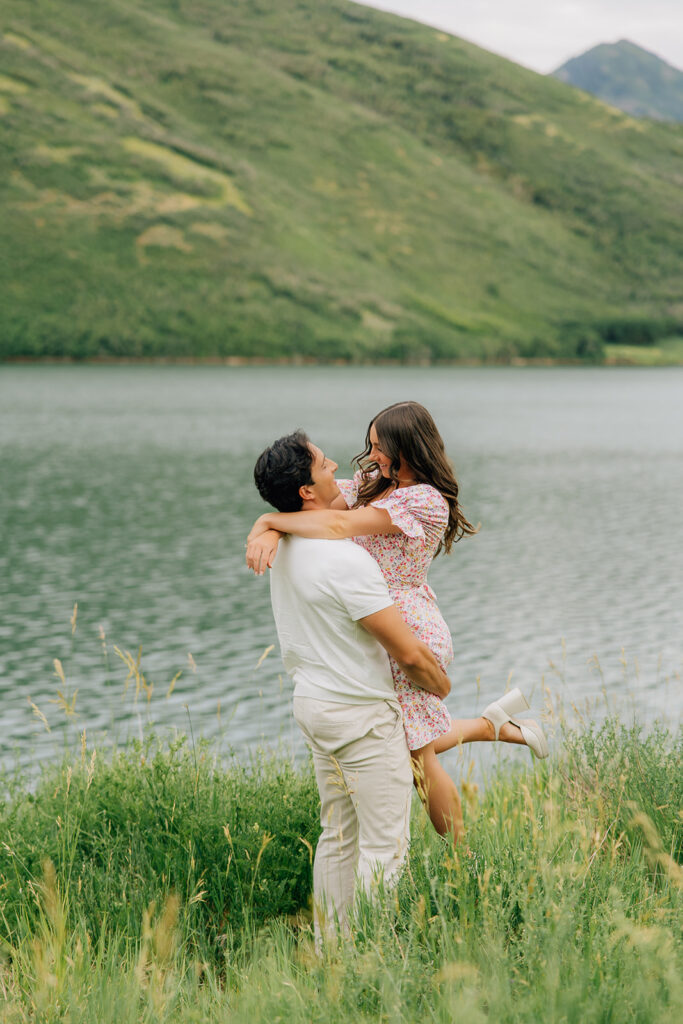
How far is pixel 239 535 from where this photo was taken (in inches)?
917

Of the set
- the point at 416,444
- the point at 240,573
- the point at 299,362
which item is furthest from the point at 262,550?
the point at 299,362

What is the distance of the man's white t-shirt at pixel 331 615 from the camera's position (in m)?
3.82

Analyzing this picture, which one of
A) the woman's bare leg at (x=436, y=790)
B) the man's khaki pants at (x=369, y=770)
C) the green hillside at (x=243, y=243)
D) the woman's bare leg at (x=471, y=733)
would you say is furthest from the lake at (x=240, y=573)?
the green hillside at (x=243, y=243)

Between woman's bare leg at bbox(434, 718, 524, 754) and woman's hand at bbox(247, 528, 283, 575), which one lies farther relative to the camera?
woman's bare leg at bbox(434, 718, 524, 754)

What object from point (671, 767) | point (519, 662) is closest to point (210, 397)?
point (519, 662)

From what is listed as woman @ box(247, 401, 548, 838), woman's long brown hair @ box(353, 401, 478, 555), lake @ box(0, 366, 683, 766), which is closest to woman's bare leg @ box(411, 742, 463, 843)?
woman @ box(247, 401, 548, 838)

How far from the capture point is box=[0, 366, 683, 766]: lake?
40.0 feet

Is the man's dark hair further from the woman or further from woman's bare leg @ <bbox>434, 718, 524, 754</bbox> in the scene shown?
woman's bare leg @ <bbox>434, 718, 524, 754</bbox>

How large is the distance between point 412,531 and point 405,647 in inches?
17.0

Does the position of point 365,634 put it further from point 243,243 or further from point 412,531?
point 243,243

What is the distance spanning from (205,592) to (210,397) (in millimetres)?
55233

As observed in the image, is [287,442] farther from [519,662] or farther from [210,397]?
[210,397]

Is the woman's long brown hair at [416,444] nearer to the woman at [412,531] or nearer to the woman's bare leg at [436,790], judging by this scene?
the woman at [412,531]

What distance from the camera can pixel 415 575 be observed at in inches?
167
